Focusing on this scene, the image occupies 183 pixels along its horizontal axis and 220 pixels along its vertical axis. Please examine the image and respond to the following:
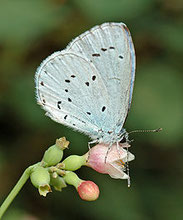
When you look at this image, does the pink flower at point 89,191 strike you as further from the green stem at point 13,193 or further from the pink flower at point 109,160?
the green stem at point 13,193

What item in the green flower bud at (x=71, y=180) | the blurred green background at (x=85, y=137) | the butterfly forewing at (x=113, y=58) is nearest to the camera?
the green flower bud at (x=71, y=180)

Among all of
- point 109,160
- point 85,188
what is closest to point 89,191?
point 85,188

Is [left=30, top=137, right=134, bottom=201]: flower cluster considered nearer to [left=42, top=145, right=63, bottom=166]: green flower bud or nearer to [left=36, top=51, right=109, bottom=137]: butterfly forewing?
[left=42, top=145, right=63, bottom=166]: green flower bud

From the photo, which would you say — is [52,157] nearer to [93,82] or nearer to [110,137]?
[110,137]

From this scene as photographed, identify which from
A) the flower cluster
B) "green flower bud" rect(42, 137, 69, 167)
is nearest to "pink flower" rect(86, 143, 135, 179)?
the flower cluster

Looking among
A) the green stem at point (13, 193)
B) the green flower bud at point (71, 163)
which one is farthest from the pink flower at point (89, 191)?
the green stem at point (13, 193)

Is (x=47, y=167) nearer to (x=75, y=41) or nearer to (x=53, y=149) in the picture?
(x=53, y=149)

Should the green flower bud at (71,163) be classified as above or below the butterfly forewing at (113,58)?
below
